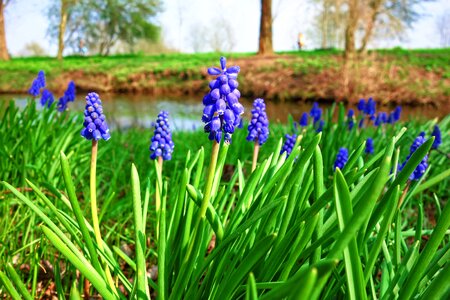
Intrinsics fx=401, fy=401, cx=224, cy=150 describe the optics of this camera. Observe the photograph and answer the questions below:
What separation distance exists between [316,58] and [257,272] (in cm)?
2085

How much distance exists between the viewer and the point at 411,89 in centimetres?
1652

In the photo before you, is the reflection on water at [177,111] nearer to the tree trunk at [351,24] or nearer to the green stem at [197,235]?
the tree trunk at [351,24]

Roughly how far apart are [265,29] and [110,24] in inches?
A: 1020

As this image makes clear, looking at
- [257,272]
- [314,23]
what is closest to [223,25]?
[314,23]

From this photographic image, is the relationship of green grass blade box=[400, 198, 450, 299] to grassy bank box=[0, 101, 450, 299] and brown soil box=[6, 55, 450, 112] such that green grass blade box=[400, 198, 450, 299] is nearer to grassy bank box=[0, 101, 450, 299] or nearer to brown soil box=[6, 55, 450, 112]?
grassy bank box=[0, 101, 450, 299]

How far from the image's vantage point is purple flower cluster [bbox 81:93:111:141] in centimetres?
147

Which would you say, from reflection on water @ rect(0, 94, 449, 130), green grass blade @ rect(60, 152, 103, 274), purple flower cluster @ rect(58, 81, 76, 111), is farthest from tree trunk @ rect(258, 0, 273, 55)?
green grass blade @ rect(60, 152, 103, 274)

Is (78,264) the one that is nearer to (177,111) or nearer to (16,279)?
(16,279)

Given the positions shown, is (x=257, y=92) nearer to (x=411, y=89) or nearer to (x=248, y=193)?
(x=411, y=89)

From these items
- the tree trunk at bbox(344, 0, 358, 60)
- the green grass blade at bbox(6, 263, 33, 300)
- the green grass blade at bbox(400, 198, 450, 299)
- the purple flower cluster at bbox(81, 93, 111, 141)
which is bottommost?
the green grass blade at bbox(6, 263, 33, 300)

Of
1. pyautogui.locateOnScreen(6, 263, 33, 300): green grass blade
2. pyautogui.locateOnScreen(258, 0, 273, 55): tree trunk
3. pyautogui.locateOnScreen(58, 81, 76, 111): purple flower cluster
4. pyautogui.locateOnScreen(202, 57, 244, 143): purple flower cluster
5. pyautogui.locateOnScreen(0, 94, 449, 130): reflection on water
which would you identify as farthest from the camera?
pyautogui.locateOnScreen(258, 0, 273, 55): tree trunk

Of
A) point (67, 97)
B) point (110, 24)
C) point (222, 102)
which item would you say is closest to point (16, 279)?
point (222, 102)

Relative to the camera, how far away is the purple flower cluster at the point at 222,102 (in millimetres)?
1171

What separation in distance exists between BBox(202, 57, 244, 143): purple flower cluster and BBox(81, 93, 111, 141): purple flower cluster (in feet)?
1.55
